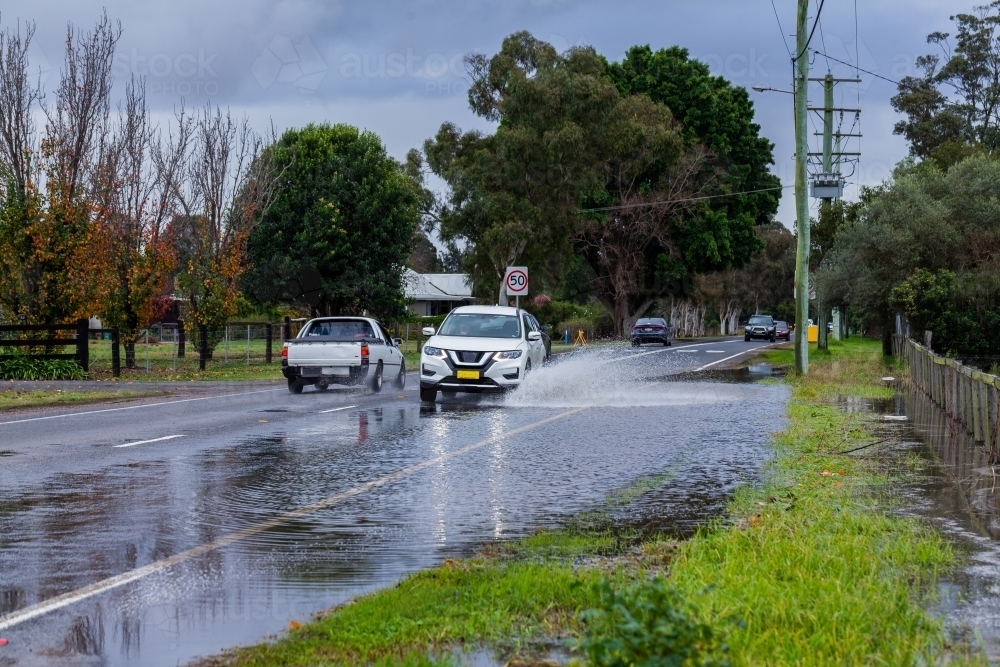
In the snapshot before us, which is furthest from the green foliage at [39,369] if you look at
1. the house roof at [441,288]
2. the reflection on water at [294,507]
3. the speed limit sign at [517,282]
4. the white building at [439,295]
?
the white building at [439,295]

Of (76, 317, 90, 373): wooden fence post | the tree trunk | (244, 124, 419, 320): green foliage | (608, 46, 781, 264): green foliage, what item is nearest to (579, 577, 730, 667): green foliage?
(76, 317, 90, 373): wooden fence post

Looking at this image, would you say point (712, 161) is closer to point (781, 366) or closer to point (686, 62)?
point (686, 62)

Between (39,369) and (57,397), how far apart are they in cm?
732

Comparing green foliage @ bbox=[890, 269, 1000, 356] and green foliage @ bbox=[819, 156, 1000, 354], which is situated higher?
green foliage @ bbox=[819, 156, 1000, 354]

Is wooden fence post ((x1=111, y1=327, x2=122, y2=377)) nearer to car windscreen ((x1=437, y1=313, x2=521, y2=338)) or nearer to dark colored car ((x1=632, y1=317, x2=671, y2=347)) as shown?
Result: car windscreen ((x1=437, y1=313, x2=521, y2=338))

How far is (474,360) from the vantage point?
23.0 meters

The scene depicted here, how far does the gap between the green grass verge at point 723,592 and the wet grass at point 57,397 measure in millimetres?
16083

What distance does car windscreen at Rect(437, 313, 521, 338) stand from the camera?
24.2 metres

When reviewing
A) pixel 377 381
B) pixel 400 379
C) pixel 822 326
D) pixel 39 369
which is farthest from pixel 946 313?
pixel 39 369

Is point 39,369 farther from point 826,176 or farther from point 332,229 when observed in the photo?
point 826,176

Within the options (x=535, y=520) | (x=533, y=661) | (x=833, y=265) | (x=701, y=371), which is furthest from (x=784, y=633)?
(x=833, y=265)

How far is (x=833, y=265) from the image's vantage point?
144ft

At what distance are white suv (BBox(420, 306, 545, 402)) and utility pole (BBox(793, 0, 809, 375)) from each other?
10.00 meters

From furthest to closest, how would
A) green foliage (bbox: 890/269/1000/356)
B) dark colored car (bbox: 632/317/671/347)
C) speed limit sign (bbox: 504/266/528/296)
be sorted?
dark colored car (bbox: 632/317/671/347) < speed limit sign (bbox: 504/266/528/296) < green foliage (bbox: 890/269/1000/356)
